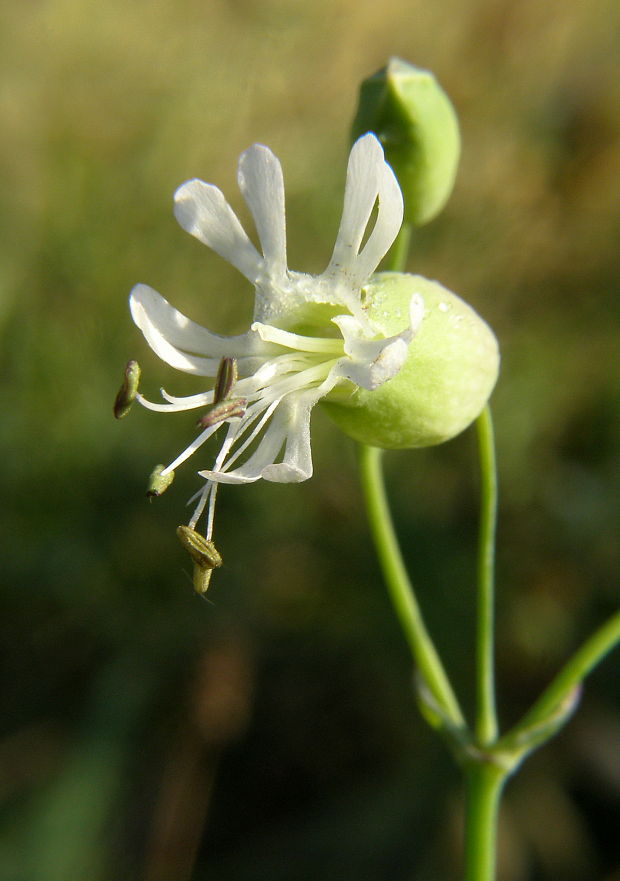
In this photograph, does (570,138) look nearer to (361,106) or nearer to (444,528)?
(444,528)

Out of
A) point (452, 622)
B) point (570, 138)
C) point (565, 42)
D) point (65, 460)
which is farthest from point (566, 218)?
point (65, 460)

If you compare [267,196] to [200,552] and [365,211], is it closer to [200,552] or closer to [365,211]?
[365,211]

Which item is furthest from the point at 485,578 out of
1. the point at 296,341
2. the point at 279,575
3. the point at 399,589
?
the point at 279,575

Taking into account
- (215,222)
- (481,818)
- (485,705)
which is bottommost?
(481,818)

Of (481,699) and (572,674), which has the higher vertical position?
(572,674)

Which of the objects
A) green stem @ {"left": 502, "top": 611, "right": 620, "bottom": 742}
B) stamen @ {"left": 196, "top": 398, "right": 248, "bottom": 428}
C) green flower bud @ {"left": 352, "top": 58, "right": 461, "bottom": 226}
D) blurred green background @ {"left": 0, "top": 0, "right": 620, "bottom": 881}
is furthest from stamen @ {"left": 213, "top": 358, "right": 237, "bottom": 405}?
blurred green background @ {"left": 0, "top": 0, "right": 620, "bottom": 881}

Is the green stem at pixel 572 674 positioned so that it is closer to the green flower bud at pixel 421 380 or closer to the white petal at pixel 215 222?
the green flower bud at pixel 421 380

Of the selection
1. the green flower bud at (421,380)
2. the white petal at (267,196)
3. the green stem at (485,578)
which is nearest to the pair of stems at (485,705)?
the green stem at (485,578)
